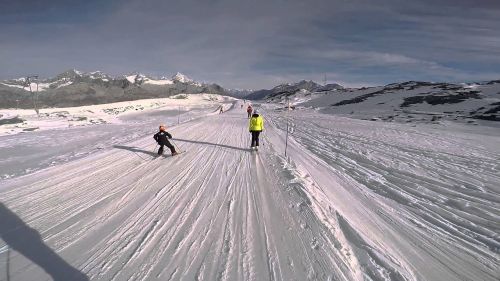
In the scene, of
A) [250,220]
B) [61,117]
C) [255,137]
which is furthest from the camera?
[61,117]

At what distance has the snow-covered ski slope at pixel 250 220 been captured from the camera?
205 inches

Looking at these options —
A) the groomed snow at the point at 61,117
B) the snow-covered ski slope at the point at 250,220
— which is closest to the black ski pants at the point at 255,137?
the snow-covered ski slope at the point at 250,220

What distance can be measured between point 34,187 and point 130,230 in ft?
14.1

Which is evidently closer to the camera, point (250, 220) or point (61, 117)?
point (250, 220)

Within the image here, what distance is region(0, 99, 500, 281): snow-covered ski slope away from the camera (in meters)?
5.21

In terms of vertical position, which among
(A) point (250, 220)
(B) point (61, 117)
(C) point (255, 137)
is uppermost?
(C) point (255, 137)

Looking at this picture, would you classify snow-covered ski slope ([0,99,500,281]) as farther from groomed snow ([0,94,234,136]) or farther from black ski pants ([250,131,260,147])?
groomed snow ([0,94,234,136])

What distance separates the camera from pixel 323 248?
571 centimetres

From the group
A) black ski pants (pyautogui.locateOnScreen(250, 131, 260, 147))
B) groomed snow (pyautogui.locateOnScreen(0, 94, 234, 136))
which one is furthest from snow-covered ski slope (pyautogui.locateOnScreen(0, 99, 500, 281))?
groomed snow (pyautogui.locateOnScreen(0, 94, 234, 136))

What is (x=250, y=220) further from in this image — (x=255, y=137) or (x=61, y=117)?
(x=61, y=117)

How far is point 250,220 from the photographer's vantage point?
22.3ft

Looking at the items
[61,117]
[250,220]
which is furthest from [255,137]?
[61,117]

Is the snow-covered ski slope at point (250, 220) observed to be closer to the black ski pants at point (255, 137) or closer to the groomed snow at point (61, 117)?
the black ski pants at point (255, 137)

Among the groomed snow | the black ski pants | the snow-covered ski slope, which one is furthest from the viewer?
the groomed snow
